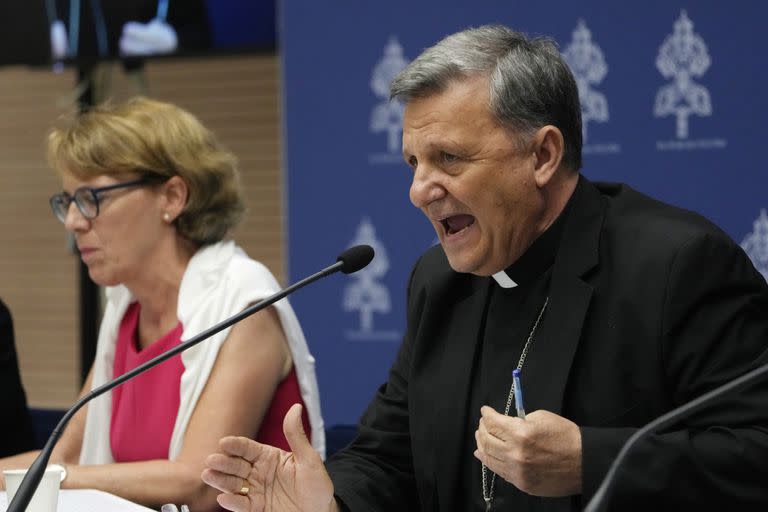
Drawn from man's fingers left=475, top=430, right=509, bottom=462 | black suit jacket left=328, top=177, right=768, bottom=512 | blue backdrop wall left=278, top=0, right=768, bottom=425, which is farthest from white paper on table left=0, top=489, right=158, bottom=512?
blue backdrop wall left=278, top=0, right=768, bottom=425

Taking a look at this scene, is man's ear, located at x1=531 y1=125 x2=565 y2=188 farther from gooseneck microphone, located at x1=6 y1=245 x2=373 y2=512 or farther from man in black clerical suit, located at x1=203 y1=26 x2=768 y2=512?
gooseneck microphone, located at x1=6 y1=245 x2=373 y2=512

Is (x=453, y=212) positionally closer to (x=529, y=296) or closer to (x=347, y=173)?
(x=529, y=296)

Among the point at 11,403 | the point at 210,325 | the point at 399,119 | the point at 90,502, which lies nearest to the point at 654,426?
the point at 90,502

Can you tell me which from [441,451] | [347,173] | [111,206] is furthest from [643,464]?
[347,173]

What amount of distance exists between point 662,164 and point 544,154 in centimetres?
130

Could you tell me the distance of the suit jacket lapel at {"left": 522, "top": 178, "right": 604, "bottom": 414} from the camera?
1.90 m

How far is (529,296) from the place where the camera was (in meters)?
2.09

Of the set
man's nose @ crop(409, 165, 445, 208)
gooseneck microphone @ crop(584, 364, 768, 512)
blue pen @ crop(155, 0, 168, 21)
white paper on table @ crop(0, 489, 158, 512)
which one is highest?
blue pen @ crop(155, 0, 168, 21)

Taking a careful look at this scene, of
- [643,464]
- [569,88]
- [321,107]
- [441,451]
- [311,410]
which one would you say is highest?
[569,88]

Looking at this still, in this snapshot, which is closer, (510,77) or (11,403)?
(510,77)

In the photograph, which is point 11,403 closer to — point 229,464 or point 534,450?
point 229,464

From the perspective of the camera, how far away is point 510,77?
190 centimetres

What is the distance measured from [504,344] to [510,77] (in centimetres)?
49

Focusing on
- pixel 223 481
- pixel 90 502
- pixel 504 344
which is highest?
pixel 504 344
